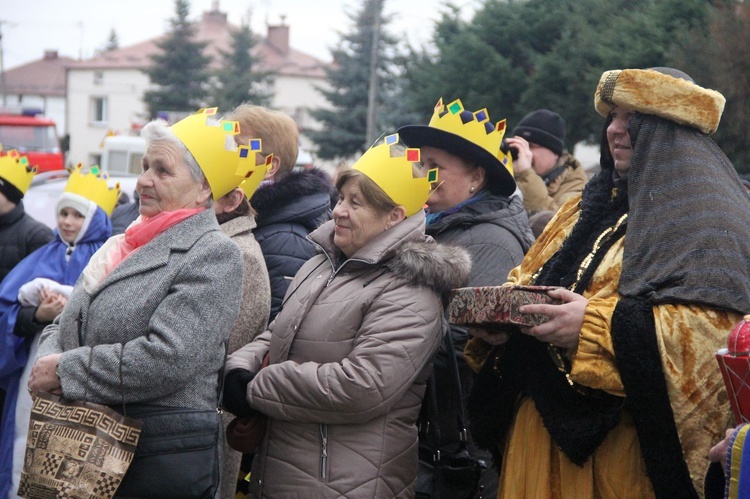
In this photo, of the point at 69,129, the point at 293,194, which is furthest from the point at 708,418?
the point at 69,129

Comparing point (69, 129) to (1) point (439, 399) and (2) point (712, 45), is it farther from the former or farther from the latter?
(1) point (439, 399)

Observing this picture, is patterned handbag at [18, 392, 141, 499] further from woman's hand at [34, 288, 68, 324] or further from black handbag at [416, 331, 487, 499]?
woman's hand at [34, 288, 68, 324]

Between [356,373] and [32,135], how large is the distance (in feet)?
80.1

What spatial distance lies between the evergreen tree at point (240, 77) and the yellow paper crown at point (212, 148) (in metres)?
41.6

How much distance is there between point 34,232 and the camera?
5938 mm

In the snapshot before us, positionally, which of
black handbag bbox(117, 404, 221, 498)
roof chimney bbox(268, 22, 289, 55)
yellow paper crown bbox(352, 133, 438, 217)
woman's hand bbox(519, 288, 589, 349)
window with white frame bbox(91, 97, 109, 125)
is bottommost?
window with white frame bbox(91, 97, 109, 125)

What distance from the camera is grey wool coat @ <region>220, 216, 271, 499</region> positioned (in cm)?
397

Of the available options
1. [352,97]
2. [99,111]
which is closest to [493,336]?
[352,97]

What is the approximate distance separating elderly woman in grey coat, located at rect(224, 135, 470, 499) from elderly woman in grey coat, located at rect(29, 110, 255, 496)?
0.77ft

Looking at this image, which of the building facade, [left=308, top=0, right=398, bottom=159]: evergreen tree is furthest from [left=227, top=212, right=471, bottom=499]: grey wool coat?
the building facade

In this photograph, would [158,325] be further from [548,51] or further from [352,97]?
[352,97]

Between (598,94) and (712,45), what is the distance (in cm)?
1256

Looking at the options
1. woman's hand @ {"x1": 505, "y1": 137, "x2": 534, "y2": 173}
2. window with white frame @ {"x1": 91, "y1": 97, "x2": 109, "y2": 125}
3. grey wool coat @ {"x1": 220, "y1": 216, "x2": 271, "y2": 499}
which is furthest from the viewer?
window with white frame @ {"x1": 91, "y1": 97, "x2": 109, "y2": 125}

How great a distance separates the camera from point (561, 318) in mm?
2912
